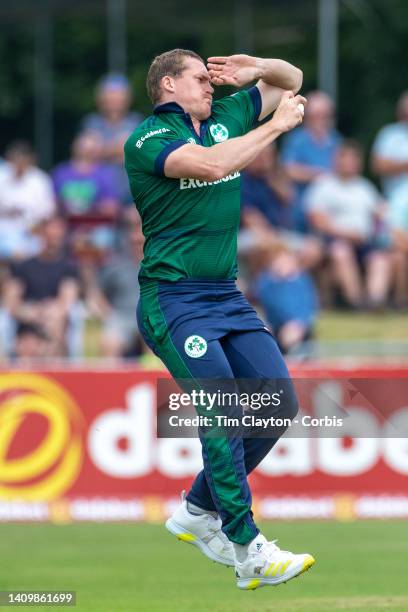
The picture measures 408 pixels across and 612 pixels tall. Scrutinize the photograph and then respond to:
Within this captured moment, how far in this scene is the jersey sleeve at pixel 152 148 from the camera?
6.78 metres

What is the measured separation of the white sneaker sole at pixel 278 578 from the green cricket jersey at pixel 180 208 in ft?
4.85

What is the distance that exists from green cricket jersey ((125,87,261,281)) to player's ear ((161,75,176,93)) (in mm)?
76

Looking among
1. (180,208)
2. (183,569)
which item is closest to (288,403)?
(180,208)

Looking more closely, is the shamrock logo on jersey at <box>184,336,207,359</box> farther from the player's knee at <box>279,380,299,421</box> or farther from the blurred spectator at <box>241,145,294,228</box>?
the blurred spectator at <box>241,145,294,228</box>

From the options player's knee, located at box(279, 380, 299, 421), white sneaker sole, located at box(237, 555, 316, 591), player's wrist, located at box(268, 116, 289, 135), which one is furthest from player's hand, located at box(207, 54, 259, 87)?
white sneaker sole, located at box(237, 555, 316, 591)

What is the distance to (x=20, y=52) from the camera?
1134 inches

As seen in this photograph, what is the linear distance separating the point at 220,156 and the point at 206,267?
2.01 ft

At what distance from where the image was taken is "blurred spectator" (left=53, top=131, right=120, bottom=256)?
618 inches

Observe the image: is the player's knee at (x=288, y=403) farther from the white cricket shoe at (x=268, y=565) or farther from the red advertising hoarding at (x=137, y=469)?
the red advertising hoarding at (x=137, y=469)

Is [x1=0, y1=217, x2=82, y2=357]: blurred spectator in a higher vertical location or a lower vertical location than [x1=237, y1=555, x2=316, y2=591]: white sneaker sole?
higher

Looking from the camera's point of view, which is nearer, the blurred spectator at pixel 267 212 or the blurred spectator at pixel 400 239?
the blurred spectator at pixel 267 212

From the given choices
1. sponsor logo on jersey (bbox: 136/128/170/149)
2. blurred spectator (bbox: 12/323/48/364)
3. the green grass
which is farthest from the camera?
blurred spectator (bbox: 12/323/48/364)

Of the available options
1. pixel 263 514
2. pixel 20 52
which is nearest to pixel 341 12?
pixel 20 52

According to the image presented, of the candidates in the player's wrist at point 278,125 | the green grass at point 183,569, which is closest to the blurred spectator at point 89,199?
the green grass at point 183,569
